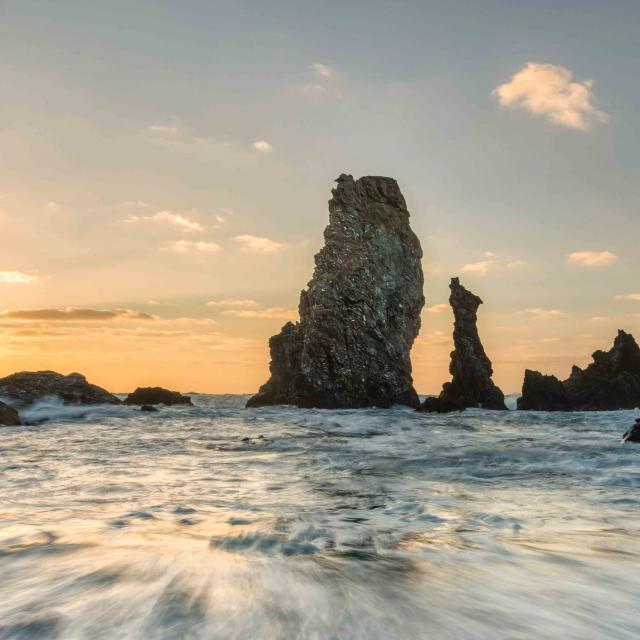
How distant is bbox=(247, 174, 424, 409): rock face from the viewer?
43.4 m

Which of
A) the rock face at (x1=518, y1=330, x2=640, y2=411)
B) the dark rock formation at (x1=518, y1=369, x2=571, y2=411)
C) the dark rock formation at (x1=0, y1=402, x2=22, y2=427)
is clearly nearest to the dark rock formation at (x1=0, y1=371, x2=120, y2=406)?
the dark rock formation at (x1=0, y1=402, x2=22, y2=427)

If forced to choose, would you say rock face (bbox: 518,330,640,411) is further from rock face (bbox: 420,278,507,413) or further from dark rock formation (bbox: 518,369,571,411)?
rock face (bbox: 420,278,507,413)

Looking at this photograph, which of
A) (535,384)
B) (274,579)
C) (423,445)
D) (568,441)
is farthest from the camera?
(535,384)

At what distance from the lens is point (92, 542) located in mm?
4266

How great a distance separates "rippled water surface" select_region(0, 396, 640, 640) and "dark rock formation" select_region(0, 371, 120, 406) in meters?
24.4

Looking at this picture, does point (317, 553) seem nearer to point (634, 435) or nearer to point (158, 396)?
point (634, 435)

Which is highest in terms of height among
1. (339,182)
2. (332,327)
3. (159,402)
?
(339,182)

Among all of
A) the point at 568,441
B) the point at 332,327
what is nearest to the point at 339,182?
the point at 332,327

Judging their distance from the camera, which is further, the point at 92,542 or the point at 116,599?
the point at 92,542

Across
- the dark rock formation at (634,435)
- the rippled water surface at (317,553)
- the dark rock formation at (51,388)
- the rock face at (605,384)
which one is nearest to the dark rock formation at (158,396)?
the dark rock formation at (51,388)

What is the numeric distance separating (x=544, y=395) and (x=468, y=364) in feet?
24.7

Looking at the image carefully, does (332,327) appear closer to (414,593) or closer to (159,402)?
(159,402)

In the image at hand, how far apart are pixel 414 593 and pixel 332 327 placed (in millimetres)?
40639

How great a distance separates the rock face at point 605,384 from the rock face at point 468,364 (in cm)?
500
